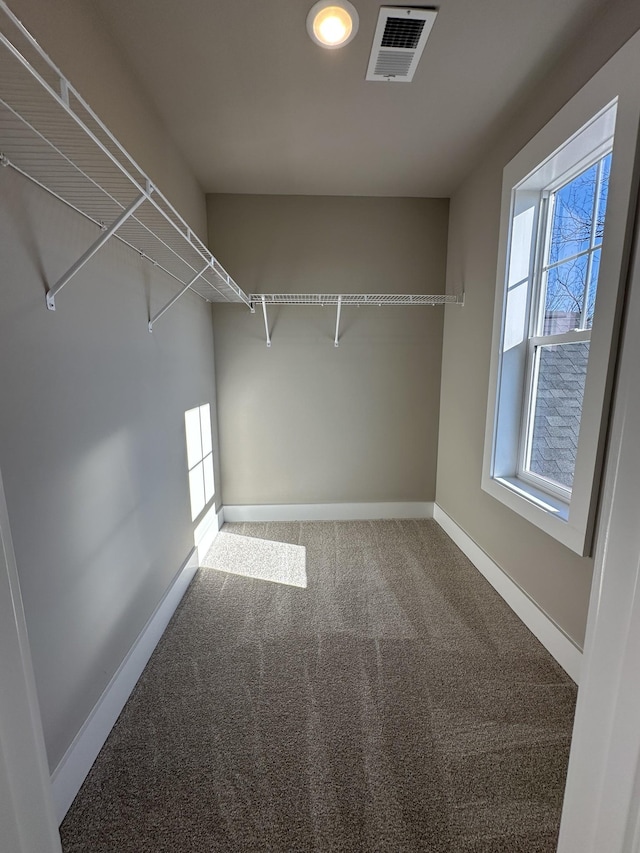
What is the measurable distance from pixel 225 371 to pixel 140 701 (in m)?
2.12

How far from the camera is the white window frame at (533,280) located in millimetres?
1262

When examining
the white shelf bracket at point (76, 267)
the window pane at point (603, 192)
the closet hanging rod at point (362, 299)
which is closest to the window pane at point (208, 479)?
the closet hanging rod at point (362, 299)

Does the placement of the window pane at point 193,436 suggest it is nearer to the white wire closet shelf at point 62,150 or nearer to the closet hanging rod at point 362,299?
the closet hanging rod at point 362,299

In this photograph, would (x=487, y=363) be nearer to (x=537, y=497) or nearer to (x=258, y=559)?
(x=537, y=497)

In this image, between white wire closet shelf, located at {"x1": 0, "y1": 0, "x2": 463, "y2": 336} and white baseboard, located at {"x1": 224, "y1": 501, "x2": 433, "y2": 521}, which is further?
white baseboard, located at {"x1": 224, "y1": 501, "x2": 433, "y2": 521}

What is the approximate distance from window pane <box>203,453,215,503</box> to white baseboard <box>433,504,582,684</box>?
181 centimetres

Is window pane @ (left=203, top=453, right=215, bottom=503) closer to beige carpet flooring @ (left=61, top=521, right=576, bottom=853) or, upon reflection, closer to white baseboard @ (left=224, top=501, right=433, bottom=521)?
white baseboard @ (left=224, top=501, right=433, bottom=521)

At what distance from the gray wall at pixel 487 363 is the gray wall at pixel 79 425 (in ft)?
5.86

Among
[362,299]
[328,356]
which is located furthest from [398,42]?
[328,356]

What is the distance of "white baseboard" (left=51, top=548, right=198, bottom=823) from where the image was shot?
112 centimetres

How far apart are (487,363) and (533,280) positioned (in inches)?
Result: 19.4

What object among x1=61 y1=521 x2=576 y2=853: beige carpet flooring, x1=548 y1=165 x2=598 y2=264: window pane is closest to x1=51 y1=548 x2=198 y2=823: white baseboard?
x1=61 y1=521 x2=576 y2=853: beige carpet flooring

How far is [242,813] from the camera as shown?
1.11 m

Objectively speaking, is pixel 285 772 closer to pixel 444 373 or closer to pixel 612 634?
pixel 612 634
